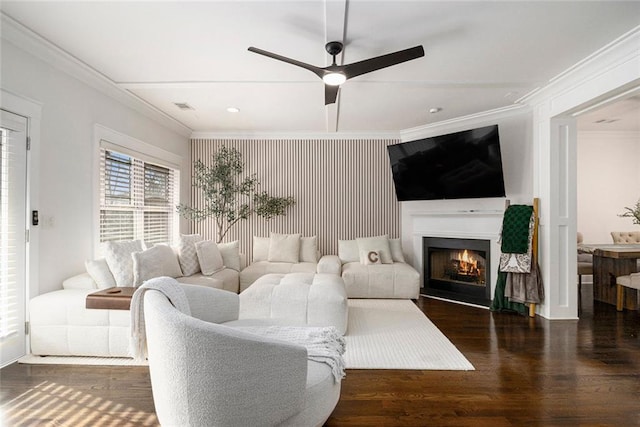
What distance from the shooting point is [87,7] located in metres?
2.08

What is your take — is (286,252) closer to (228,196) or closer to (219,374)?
(228,196)

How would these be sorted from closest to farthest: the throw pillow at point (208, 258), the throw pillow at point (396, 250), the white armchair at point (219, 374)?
1. the white armchair at point (219, 374)
2. the throw pillow at point (208, 258)
3. the throw pillow at point (396, 250)

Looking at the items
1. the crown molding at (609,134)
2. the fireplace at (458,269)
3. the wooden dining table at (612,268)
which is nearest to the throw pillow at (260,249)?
the fireplace at (458,269)

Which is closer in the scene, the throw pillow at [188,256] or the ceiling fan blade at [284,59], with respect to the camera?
the ceiling fan blade at [284,59]

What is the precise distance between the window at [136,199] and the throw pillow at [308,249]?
2044mm

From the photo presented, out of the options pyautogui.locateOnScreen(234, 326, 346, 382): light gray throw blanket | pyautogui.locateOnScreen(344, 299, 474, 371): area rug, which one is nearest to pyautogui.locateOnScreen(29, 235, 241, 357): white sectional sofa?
pyautogui.locateOnScreen(234, 326, 346, 382): light gray throw blanket

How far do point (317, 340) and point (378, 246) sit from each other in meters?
3.27

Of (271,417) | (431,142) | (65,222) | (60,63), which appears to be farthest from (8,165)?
(431,142)

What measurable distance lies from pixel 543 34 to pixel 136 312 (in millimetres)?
3360

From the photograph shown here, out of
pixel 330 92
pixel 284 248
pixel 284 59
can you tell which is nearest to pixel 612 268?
pixel 330 92

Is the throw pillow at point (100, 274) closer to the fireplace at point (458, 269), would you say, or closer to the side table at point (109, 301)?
the side table at point (109, 301)

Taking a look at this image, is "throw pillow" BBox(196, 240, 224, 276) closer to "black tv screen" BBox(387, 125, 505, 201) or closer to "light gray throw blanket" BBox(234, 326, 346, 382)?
"light gray throw blanket" BBox(234, 326, 346, 382)

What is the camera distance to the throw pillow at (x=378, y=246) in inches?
187

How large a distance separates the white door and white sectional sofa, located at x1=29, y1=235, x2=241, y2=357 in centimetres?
10
